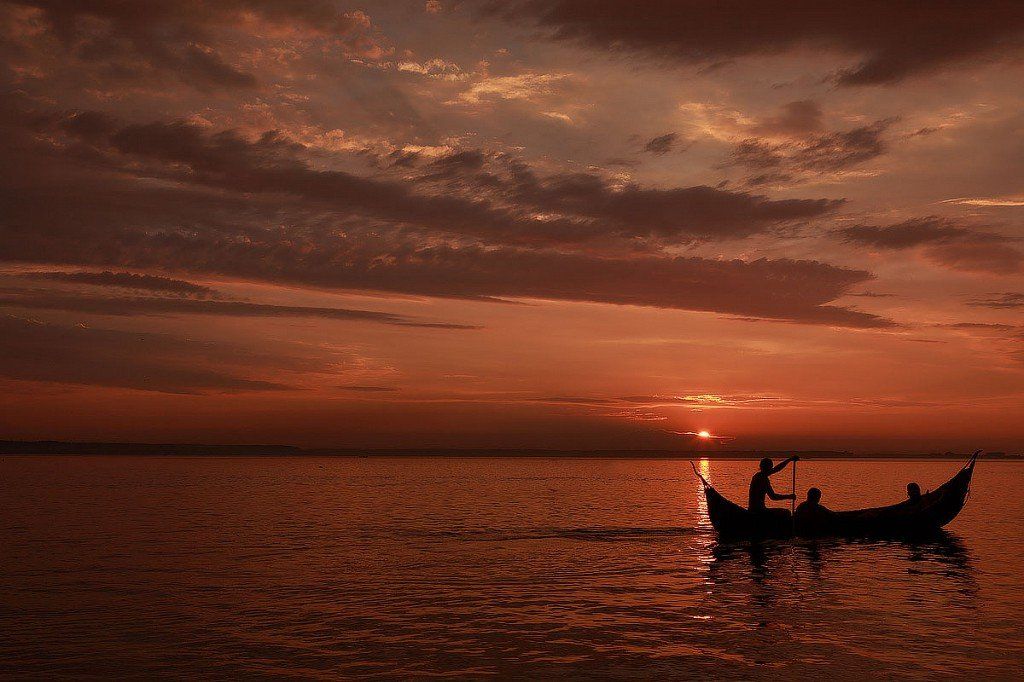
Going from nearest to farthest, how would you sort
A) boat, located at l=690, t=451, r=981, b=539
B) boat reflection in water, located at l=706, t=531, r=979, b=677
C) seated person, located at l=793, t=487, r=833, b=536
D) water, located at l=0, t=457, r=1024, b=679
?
water, located at l=0, t=457, r=1024, b=679, boat reflection in water, located at l=706, t=531, r=979, b=677, boat, located at l=690, t=451, r=981, b=539, seated person, located at l=793, t=487, r=833, b=536

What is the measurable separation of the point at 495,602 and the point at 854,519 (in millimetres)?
20687

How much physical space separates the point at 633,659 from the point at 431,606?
704 cm

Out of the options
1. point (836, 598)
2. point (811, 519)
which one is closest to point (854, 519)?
point (811, 519)

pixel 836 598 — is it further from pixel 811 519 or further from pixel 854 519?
pixel 854 519

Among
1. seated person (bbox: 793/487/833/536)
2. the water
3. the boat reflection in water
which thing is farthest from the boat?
the water

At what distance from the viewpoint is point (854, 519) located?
35.8 meters

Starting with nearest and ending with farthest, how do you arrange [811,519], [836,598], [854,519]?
1. [836,598]
2. [811,519]
3. [854,519]

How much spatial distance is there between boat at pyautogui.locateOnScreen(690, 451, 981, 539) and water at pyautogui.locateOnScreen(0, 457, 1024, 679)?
3.23ft

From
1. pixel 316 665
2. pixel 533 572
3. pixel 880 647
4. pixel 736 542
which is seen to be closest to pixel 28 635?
pixel 316 665

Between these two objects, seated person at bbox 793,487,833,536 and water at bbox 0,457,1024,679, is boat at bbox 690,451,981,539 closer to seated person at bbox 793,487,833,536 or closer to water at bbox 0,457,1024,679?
seated person at bbox 793,487,833,536

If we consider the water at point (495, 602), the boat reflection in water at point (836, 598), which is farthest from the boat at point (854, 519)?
the water at point (495, 602)

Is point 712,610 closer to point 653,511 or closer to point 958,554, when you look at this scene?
point 958,554

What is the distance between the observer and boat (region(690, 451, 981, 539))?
34.5 meters

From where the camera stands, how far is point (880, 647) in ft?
54.7
